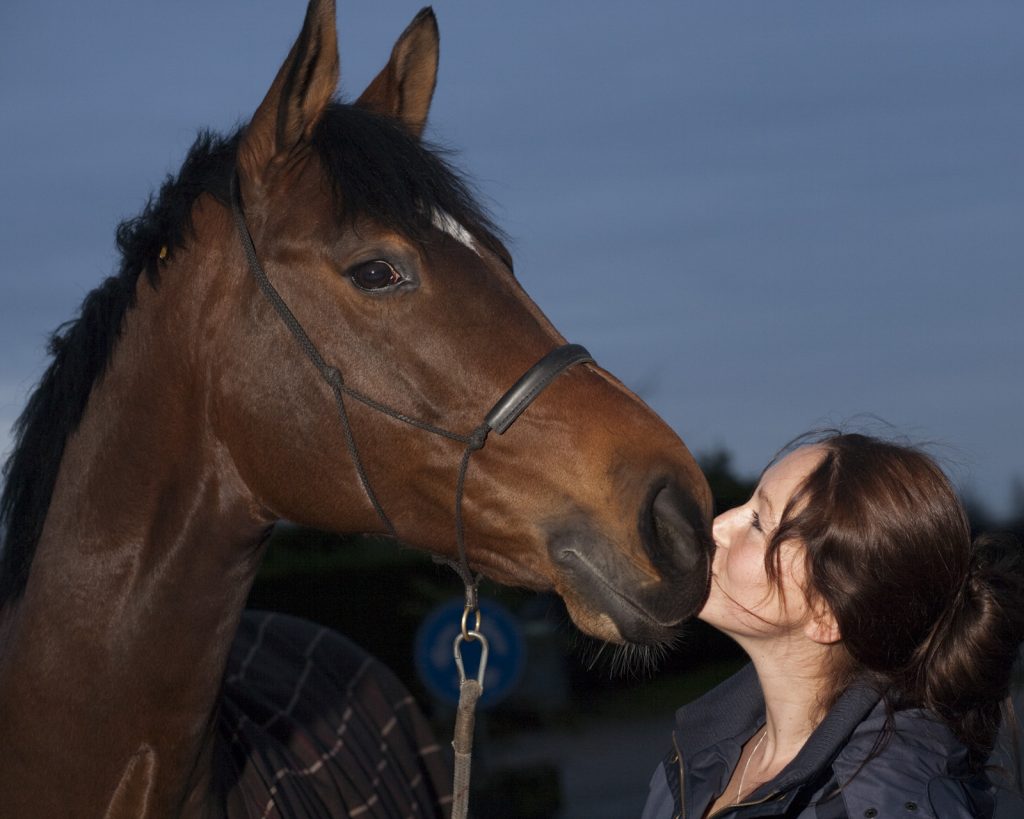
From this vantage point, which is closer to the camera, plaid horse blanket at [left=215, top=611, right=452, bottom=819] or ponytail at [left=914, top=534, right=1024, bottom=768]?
ponytail at [left=914, top=534, right=1024, bottom=768]

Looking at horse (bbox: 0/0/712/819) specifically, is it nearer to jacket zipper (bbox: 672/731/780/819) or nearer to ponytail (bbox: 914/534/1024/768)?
jacket zipper (bbox: 672/731/780/819)

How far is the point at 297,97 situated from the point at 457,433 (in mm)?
723

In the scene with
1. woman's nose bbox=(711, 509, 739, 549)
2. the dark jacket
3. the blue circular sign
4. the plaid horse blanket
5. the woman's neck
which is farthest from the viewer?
the blue circular sign

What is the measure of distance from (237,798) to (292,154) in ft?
4.50

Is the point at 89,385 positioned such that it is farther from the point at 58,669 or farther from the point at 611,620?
the point at 611,620

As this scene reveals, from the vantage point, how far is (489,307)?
223cm

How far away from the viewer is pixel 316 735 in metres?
3.09

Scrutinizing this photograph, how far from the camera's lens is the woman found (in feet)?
6.64

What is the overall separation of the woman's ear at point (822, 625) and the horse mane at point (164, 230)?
0.93m

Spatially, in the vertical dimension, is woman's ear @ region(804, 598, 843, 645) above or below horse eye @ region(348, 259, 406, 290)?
below

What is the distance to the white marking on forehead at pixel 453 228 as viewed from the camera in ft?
7.55

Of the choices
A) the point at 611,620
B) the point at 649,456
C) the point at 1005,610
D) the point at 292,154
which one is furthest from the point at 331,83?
the point at 1005,610

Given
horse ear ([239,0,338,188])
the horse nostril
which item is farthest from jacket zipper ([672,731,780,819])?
horse ear ([239,0,338,188])

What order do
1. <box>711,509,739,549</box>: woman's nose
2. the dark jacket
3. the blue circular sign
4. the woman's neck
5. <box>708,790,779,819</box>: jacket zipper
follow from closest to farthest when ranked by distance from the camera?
the dark jacket
<box>708,790,779,819</box>: jacket zipper
the woman's neck
<box>711,509,739,549</box>: woman's nose
the blue circular sign
